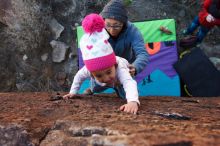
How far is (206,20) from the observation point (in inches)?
170

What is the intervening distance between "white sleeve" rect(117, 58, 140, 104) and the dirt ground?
0.31ft

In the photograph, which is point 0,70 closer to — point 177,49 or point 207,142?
point 177,49

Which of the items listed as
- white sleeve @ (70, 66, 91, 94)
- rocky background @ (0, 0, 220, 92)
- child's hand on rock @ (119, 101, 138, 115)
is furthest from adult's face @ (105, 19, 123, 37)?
rocky background @ (0, 0, 220, 92)

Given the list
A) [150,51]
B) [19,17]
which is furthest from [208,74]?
[19,17]

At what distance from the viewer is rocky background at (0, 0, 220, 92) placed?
4820 millimetres

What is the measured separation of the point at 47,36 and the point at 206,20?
187cm

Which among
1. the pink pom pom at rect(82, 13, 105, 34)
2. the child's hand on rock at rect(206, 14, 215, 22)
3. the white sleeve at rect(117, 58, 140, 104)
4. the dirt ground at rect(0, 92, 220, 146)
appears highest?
the child's hand on rock at rect(206, 14, 215, 22)

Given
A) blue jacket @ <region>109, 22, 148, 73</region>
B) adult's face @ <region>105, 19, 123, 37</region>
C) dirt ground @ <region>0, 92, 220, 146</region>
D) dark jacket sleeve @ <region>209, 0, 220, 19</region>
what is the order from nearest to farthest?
dirt ground @ <region>0, 92, 220, 146</region>
adult's face @ <region>105, 19, 123, 37</region>
blue jacket @ <region>109, 22, 148, 73</region>
dark jacket sleeve @ <region>209, 0, 220, 19</region>

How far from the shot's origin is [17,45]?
486cm

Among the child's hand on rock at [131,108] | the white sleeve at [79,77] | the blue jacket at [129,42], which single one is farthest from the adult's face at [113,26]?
the child's hand on rock at [131,108]

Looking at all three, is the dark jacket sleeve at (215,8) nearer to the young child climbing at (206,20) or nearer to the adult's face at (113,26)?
the young child climbing at (206,20)

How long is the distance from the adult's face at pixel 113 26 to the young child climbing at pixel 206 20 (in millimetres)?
1561

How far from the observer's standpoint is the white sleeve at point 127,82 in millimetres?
2318

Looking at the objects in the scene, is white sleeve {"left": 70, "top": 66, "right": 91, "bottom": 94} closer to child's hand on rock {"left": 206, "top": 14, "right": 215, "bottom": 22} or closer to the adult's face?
the adult's face
